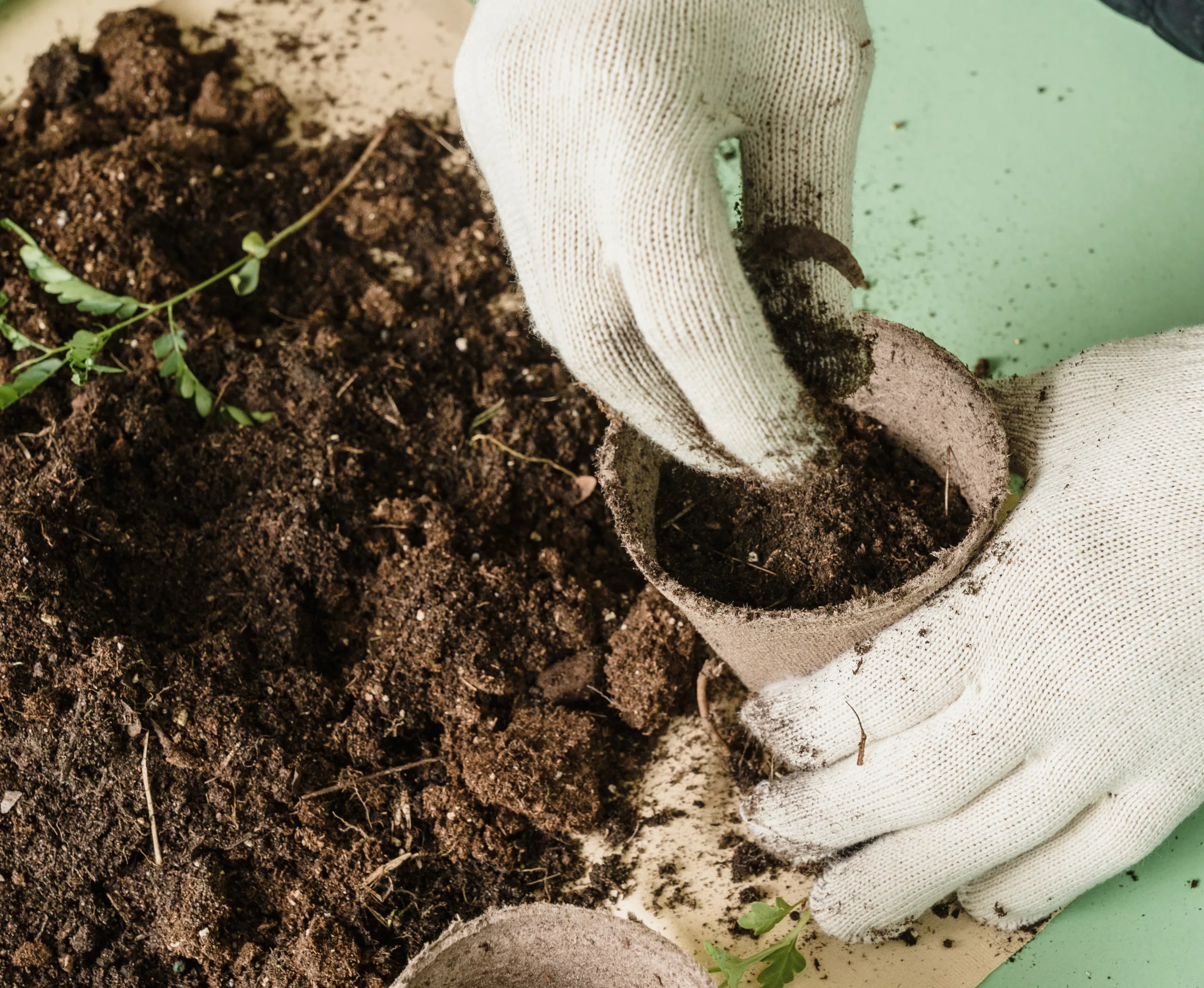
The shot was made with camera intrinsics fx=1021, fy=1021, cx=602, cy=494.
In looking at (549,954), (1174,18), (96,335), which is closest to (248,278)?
(96,335)

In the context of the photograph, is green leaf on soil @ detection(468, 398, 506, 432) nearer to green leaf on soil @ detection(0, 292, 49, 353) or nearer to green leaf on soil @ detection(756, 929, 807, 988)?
green leaf on soil @ detection(0, 292, 49, 353)

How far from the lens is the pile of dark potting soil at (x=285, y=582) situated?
1187mm

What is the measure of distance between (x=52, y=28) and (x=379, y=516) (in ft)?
3.45

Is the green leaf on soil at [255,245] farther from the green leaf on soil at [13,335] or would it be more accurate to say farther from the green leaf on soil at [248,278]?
the green leaf on soil at [13,335]

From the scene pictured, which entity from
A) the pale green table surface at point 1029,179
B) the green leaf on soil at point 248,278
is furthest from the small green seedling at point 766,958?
the green leaf on soil at point 248,278

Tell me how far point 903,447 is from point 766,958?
0.60 metres

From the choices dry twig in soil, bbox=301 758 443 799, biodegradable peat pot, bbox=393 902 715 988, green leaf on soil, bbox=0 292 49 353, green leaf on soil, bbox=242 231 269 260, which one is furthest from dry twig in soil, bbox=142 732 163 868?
green leaf on soil, bbox=242 231 269 260

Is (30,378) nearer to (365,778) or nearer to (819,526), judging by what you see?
(365,778)

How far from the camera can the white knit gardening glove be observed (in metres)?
0.84

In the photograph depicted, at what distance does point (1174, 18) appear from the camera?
4.39 feet

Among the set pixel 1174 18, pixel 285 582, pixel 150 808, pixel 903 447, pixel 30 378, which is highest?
pixel 1174 18

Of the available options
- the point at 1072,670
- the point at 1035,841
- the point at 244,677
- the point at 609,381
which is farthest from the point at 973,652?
the point at 244,677

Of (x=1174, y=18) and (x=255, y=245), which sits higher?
(x=1174, y=18)

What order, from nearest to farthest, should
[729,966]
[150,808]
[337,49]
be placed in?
[729,966], [150,808], [337,49]
